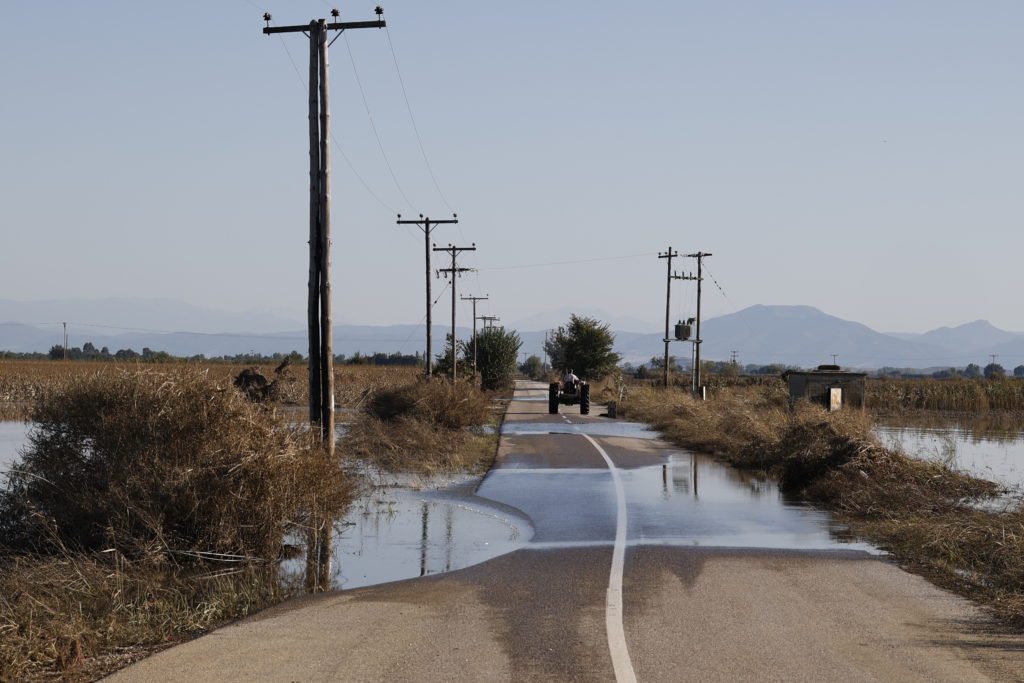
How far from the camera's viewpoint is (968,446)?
3322 centimetres

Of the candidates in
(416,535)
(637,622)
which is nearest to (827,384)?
(416,535)

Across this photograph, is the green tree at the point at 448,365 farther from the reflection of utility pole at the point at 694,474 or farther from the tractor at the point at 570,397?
the reflection of utility pole at the point at 694,474

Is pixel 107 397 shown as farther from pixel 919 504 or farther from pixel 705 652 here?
pixel 919 504

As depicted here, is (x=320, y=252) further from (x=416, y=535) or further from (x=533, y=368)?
(x=533, y=368)

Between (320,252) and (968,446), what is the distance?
2088cm

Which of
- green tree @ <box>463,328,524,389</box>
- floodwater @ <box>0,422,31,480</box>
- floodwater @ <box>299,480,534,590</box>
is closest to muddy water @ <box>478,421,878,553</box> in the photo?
floodwater @ <box>299,480,534,590</box>

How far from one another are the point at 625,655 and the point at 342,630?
7.43 feet

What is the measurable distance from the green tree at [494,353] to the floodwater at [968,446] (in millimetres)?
39595

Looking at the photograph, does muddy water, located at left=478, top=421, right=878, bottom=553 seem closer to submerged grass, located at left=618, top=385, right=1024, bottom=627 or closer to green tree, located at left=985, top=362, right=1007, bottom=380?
submerged grass, located at left=618, top=385, right=1024, bottom=627

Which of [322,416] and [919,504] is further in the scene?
[322,416]

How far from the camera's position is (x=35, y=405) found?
14.0m

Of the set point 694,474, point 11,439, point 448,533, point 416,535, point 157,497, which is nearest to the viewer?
point 157,497

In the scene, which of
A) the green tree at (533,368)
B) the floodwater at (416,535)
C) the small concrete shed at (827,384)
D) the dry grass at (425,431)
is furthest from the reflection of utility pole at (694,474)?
the green tree at (533,368)

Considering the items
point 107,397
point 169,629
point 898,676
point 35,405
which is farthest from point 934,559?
point 35,405
